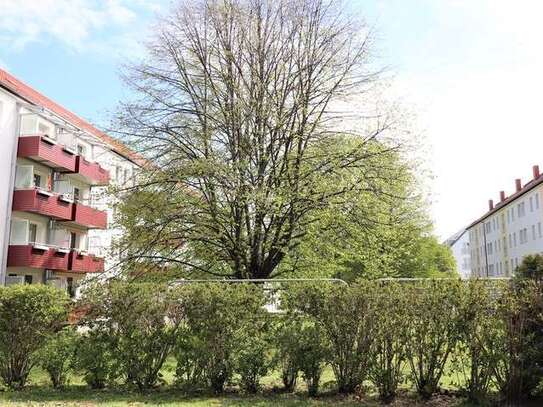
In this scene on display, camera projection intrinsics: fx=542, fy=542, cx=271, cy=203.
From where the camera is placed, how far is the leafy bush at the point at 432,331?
8.09 metres

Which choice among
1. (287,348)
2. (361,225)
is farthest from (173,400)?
(361,225)

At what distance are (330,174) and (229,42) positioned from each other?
5.79 metres

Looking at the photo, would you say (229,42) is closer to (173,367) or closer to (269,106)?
(269,106)

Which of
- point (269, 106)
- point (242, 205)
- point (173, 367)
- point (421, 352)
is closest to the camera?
point (421, 352)

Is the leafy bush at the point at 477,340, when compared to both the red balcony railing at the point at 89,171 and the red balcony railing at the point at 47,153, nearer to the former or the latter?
the red balcony railing at the point at 47,153

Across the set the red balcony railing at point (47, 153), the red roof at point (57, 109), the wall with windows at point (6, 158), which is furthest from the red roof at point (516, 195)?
the wall with windows at point (6, 158)

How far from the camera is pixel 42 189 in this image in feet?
101

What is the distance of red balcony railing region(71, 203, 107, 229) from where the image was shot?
111 feet

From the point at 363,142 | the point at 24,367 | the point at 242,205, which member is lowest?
the point at 24,367

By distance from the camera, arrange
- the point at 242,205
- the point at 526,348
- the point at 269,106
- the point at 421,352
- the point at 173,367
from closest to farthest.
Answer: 1. the point at 526,348
2. the point at 421,352
3. the point at 173,367
4. the point at 242,205
5. the point at 269,106

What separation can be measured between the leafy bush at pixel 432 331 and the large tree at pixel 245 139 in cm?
837

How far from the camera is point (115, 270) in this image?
18.0m

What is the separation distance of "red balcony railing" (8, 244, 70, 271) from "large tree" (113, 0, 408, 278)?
13.7 meters

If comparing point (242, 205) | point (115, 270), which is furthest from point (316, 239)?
point (115, 270)
